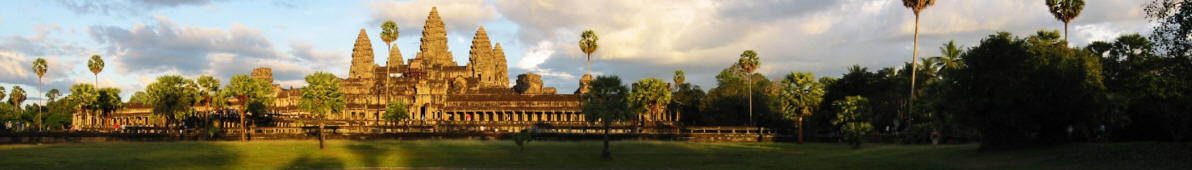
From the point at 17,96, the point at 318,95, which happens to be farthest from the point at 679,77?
the point at 17,96

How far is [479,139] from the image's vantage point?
74.6 m

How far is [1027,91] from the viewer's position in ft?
126

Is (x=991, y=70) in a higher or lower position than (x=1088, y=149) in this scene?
higher

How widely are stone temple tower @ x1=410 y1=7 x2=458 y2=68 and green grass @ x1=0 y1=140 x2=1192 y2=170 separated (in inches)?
5190

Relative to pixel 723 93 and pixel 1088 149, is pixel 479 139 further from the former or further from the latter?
pixel 1088 149

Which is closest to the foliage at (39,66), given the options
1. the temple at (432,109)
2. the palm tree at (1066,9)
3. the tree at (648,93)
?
the temple at (432,109)

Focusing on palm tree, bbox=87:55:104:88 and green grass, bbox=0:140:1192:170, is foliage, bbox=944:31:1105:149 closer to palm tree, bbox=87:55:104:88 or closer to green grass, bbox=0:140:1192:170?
green grass, bbox=0:140:1192:170

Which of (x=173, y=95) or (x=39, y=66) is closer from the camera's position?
(x=173, y=95)

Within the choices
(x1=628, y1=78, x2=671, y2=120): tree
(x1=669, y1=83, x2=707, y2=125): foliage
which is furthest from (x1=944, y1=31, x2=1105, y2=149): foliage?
(x1=669, y1=83, x2=707, y2=125): foliage

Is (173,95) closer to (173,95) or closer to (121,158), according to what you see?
(173,95)

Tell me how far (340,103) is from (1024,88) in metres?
79.0

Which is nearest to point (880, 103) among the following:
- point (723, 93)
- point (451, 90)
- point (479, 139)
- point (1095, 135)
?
point (723, 93)

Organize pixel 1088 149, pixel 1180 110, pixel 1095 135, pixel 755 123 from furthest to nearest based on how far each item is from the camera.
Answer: pixel 755 123 < pixel 1095 135 < pixel 1180 110 < pixel 1088 149

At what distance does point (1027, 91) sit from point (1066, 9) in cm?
2602
